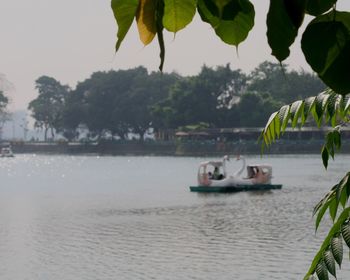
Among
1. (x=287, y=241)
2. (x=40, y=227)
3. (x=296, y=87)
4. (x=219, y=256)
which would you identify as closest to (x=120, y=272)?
(x=219, y=256)

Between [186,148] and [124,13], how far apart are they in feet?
386

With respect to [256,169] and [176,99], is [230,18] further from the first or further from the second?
[176,99]

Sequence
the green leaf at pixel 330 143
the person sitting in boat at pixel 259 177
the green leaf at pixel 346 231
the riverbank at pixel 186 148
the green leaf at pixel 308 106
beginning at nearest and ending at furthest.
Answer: the green leaf at pixel 346 231, the green leaf at pixel 330 143, the green leaf at pixel 308 106, the person sitting in boat at pixel 259 177, the riverbank at pixel 186 148

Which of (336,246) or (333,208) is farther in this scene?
(336,246)

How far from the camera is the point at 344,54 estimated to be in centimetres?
89

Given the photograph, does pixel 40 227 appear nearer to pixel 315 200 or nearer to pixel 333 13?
pixel 315 200

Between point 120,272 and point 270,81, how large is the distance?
96.2m

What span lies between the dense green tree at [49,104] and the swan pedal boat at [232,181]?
3411 inches

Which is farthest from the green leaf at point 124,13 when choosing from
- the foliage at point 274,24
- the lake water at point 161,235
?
the lake water at point 161,235

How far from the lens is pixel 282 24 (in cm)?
92

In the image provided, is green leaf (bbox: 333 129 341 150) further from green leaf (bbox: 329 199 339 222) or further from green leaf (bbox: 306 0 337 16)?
green leaf (bbox: 306 0 337 16)

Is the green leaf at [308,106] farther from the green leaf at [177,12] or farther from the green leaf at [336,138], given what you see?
the green leaf at [177,12]

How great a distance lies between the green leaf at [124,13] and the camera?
3.09ft

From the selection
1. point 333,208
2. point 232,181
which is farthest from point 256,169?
→ point 333,208
